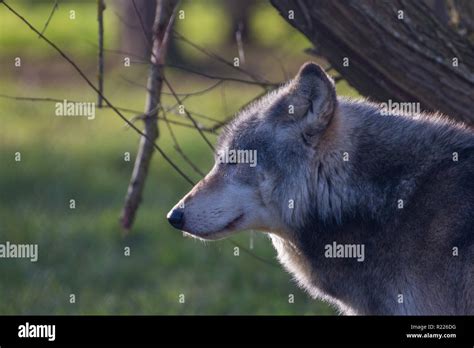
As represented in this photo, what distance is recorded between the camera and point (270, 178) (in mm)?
5340

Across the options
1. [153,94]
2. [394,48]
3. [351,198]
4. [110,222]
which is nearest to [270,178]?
[351,198]

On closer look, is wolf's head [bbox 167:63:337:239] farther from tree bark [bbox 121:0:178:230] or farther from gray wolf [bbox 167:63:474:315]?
tree bark [bbox 121:0:178:230]

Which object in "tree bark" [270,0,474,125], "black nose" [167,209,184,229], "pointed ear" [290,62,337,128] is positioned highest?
"tree bark" [270,0,474,125]

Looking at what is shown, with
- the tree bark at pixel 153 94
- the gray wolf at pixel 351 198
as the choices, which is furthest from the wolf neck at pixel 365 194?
the tree bark at pixel 153 94

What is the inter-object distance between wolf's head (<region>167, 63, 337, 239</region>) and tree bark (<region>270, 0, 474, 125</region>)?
0.71 m

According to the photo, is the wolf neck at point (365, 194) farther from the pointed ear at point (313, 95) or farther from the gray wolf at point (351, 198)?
the pointed ear at point (313, 95)

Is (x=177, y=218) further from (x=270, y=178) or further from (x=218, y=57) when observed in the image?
(x=218, y=57)

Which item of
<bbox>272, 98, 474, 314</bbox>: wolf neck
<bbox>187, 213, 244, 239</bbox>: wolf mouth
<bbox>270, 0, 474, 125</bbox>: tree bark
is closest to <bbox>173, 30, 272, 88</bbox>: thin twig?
<bbox>270, 0, 474, 125</bbox>: tree bark

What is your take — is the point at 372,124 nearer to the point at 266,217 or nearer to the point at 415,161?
the point at 415,161

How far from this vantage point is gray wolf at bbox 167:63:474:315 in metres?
4.99

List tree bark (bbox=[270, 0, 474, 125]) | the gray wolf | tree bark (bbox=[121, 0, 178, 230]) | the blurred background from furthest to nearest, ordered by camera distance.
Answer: the blurred background, tree bark (bbox=[121, 0, 178, 230]), tree bark (bbox=[270, 0, 474, 125]), the gray wolf

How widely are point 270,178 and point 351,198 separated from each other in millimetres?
471

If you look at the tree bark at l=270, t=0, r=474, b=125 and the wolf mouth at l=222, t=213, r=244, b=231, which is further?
the tree bark at l=270, t=0, r=474, b=125
